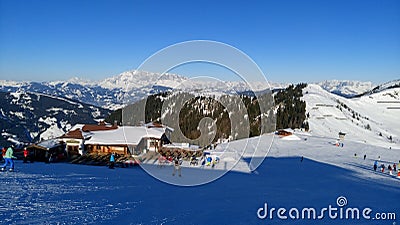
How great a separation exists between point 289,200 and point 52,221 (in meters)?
8.63

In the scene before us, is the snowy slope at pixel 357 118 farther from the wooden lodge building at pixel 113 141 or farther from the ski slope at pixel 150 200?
the ski slope at pixel 150 200

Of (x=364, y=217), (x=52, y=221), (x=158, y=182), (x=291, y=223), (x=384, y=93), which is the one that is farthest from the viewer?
(x=384, y=93)

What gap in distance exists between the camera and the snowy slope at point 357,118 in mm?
94125

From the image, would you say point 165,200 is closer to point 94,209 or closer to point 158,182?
point 94,209

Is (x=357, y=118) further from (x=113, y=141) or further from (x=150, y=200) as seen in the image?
(x=150, y=200)

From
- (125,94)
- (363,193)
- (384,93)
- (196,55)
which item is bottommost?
(363,193)

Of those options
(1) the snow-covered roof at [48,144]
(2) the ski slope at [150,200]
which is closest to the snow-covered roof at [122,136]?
(1) the snow-covered roof at [48,144]

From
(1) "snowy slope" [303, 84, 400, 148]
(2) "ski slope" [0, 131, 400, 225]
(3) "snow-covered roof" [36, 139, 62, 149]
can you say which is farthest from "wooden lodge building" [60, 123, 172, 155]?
(1) "snowy slope" [303, 84, 400, 148]

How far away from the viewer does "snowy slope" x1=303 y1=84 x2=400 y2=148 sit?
94125 mm

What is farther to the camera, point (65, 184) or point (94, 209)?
point (65, 184)

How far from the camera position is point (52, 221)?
27.8 ft

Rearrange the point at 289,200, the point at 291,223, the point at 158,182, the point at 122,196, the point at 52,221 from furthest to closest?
1. the point at 158,182
2. the point at 289,200
3. the point at 122,196
4. the point at 291,223
5. the point at 52,221

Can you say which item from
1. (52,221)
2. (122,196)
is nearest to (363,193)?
(122,196)

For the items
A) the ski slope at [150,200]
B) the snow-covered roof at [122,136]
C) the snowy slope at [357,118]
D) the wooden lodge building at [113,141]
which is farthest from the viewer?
the snowy slope at [357,118]
